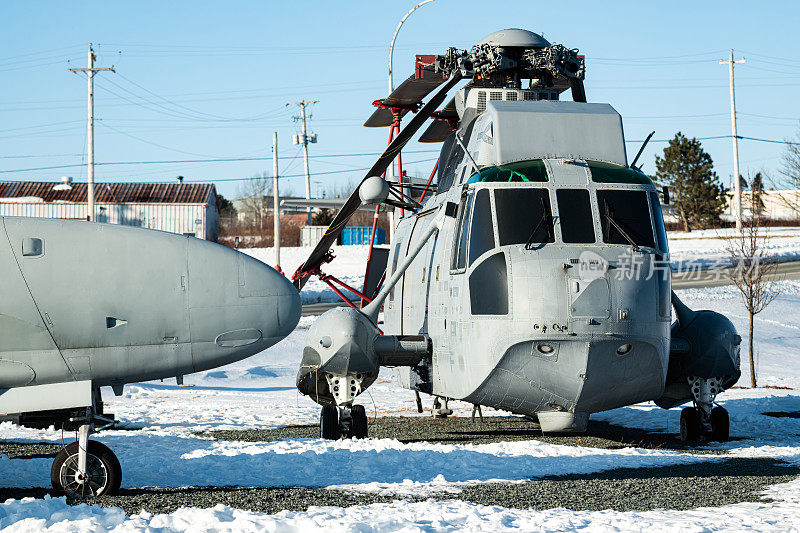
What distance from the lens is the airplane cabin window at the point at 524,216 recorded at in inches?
460


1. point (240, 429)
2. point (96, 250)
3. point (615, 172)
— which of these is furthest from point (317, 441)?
point (615, 172)

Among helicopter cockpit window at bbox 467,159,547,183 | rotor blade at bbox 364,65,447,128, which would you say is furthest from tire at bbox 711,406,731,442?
rotor blade at bbox 364,65,447,128

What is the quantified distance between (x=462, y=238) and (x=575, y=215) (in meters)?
1.56

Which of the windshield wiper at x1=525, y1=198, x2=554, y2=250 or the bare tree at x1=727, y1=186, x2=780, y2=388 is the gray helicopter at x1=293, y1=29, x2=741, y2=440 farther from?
the bare tree at x1=727, y1=186, x2=780, y2=388

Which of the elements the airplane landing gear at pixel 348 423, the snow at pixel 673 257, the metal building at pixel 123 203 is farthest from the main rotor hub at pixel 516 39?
the metal building at pixel 123 203

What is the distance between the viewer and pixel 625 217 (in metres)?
12.1

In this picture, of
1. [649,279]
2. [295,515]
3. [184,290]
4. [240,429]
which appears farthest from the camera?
[240,429]

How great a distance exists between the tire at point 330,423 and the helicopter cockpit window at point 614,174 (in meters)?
5.46

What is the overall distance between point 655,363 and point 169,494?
617cm

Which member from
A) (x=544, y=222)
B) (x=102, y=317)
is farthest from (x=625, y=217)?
(x=102, y=317)

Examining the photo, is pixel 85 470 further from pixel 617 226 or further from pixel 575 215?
pixel 617 226

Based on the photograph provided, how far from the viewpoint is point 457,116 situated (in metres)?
16.8

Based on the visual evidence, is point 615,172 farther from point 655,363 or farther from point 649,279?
point 655,363

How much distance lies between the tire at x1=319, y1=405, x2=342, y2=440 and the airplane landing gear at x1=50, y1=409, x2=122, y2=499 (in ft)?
17.5
